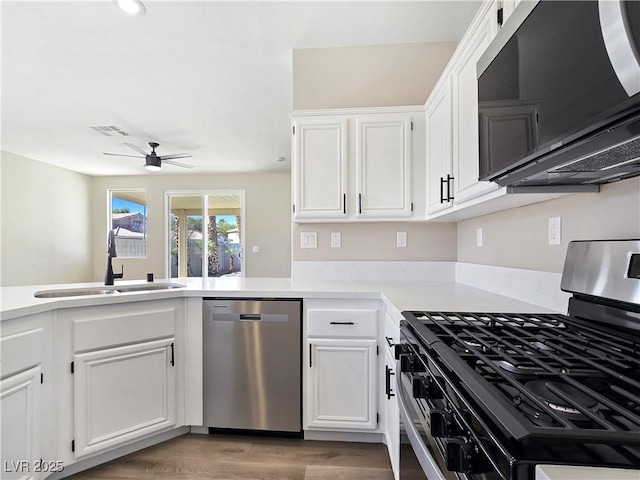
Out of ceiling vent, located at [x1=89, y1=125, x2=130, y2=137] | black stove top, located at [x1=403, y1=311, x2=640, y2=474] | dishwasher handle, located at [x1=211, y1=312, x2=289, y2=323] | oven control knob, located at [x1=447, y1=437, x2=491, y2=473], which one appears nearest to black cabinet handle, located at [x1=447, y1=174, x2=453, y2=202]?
black stove top, located at [x1=403, y1=311, x2=640, y2=474]

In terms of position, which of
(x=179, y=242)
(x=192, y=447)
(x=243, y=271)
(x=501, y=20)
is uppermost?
(x=501, y=20)

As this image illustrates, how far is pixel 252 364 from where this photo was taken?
6.24ft

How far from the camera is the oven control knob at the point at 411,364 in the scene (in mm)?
868

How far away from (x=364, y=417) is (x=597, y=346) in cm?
136

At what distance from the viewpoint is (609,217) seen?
102cm

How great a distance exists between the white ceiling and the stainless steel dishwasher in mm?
1855

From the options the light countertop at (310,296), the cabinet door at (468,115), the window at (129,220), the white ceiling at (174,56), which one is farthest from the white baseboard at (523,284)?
the window at (129,220)

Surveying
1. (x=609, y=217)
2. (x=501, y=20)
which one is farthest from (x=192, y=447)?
(x=501, y=20)

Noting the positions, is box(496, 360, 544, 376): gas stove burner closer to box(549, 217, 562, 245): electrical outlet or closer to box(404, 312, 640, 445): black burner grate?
box(404, 312, 640, 445): black burner grate

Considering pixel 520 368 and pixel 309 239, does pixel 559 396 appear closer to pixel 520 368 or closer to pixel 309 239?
pixel 520 368

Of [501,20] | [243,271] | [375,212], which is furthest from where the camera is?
[243,271]

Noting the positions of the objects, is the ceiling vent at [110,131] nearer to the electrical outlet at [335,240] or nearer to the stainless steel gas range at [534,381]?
the electrical outlet at [335,240]

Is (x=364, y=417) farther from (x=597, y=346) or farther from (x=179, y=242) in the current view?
(x=179, y=242)

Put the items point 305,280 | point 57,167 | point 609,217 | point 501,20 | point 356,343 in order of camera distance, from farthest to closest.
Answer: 1. point 57,167
2. point 305,280
3. point 356,343
4. point 501,20
5. point 609,217
